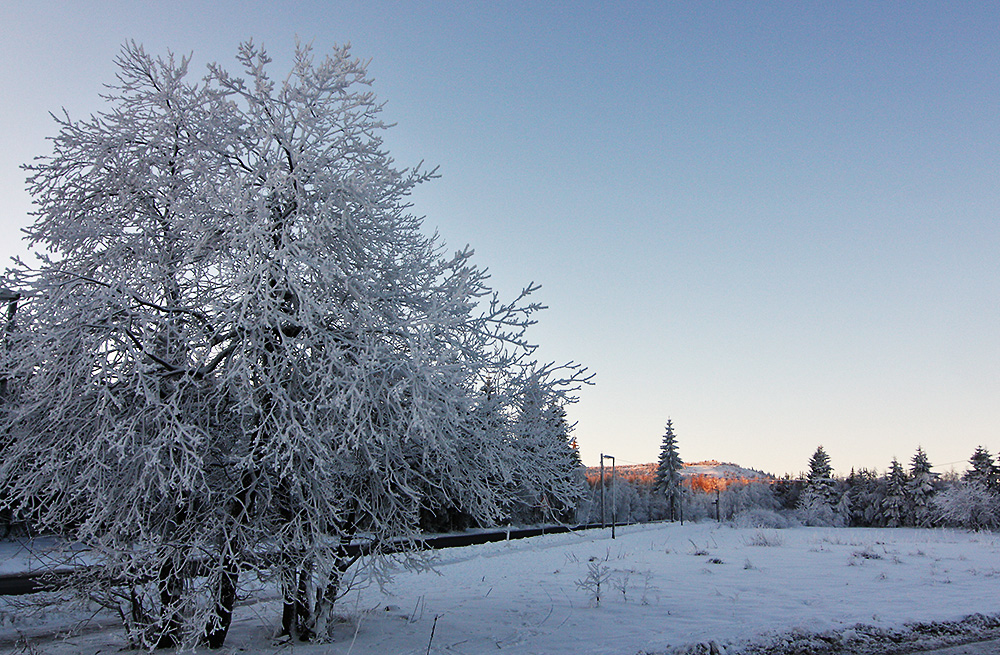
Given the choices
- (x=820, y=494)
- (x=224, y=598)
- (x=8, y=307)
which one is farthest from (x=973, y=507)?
(x=8, y=307)

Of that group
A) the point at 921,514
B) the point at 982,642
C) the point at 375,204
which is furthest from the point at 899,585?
the point at 921,514

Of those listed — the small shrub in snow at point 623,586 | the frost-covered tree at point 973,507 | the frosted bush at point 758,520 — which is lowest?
the frosted bush at point 758,520

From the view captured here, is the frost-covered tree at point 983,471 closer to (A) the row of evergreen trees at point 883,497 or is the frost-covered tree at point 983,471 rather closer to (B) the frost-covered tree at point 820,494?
(A) the row of evergreen trees at point 883,497

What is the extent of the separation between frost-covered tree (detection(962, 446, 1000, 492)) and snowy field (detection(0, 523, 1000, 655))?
55315 millimetres

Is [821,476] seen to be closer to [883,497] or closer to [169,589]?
[883,497]

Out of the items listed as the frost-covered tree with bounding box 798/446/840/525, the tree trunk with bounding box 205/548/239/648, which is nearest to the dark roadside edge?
the tree trunk with bounding box 205/548/239/648

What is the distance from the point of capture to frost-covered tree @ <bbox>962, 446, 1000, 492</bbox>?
59.1 m

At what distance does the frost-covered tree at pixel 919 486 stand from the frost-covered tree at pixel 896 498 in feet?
2.49

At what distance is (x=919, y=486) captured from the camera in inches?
2849

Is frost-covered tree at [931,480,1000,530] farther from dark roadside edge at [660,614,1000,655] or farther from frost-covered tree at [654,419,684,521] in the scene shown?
dark roadside edge at [660,614,1000,655]

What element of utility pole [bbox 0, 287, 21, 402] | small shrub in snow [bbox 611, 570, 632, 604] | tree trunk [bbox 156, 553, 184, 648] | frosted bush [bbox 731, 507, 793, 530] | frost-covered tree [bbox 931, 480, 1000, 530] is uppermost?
utility pole [bbox 0, 287, 21, 402]

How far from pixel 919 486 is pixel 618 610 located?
8013 centimetres

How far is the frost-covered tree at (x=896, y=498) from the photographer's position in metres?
74.2

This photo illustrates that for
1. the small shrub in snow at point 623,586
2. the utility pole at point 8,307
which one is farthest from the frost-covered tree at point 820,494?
the utility pole at point 8,307
